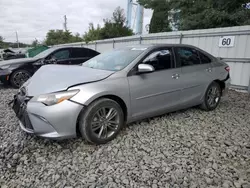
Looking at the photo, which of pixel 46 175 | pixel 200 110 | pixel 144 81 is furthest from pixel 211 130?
pixel 46 175

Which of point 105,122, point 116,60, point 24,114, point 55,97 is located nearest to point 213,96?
point 116,60

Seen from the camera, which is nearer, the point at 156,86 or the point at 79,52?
the point at 156,86

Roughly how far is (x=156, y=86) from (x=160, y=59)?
1.72ft

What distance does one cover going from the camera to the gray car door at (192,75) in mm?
3407

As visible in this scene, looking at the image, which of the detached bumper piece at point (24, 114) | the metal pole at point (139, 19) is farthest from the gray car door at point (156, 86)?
the metal pole at point (139, 19)

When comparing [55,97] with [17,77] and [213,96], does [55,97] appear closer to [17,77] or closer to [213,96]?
[213,96]

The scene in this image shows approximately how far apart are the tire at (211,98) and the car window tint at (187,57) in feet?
2.10

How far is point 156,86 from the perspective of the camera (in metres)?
3.00

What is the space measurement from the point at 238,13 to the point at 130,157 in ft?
33.4

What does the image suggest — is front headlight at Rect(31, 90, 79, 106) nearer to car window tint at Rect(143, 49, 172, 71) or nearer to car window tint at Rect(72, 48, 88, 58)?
car window tint at Rect(143, 49, 172, 71)

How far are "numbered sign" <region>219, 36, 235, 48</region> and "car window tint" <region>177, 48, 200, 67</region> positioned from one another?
108 inches

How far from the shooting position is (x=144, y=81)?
2871 mm

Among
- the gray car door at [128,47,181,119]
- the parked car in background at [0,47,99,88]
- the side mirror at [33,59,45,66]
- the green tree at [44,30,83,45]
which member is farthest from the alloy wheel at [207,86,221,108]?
the green tree at [44,30,83,45]

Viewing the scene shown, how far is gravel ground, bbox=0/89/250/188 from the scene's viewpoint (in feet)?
6.52
